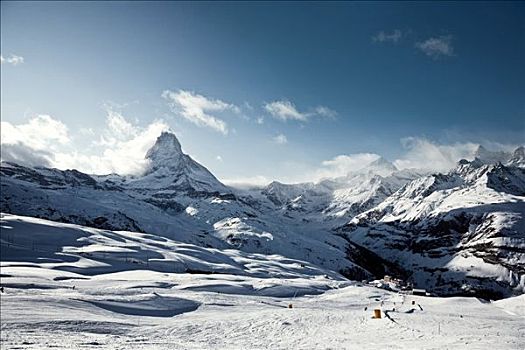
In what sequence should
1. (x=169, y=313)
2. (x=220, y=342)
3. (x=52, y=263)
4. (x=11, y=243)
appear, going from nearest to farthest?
1. (x=220, y=342)
2. (x=169, y=313)
3. (x=52, y=263)
4. (x=11, y=243)

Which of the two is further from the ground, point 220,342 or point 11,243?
point 11,243

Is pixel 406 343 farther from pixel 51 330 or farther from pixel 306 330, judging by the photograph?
pixel 51 330

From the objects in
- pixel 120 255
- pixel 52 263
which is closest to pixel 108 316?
pixel 52 263

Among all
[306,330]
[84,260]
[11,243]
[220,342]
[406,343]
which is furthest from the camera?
[11,243]

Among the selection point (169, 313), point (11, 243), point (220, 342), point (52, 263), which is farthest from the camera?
point (11, 243)

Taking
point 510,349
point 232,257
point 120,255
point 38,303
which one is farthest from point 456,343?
point 232,257

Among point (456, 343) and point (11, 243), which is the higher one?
point (11, 243)

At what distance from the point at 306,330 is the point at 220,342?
779 cm

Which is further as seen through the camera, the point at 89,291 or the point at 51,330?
the point at 89,291

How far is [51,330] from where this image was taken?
3231cm

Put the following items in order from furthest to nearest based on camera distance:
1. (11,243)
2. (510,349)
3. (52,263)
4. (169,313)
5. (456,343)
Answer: (11,243), (52,263), (169,313), (456,343), (510,349)

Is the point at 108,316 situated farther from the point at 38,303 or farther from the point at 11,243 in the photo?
the point at 11,243

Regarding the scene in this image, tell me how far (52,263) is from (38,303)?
68.8 meters

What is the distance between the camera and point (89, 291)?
59.2 metres
